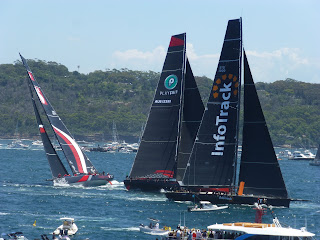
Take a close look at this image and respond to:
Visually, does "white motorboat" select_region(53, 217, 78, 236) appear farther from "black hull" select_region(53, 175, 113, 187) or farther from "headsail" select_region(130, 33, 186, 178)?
"black hull" select_region(53, 175, 113, 187)

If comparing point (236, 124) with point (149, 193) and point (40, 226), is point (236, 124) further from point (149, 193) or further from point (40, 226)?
point (40, 226)

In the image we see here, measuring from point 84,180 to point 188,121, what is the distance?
1228cm

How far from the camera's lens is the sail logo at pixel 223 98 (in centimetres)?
6197

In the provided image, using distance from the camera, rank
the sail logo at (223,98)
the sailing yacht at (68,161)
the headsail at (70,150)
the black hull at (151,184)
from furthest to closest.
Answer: the headsail at (70,150) → the sailing yacht at (68,161) → the black hull at (151,184) → the sail logo at (223,98)

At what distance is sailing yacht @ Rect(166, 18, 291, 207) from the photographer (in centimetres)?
6050

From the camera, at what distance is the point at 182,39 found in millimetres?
72000

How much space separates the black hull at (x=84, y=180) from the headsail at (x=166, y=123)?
222 inches

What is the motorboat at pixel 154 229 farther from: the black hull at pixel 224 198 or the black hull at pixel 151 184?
the black hull at pixel 151 184

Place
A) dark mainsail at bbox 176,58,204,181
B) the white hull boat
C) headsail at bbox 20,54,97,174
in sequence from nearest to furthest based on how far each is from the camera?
the white hull boat
dark mainsail at bbox 176,58,204,181
headsail at bbox 20,54,97,174

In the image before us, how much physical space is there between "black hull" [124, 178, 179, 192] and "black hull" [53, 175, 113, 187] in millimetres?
6090

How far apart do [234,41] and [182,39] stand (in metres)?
10.7

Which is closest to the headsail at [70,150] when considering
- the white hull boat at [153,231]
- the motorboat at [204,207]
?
the motorboat at [204,207]

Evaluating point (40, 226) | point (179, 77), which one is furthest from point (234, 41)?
point (40, 226)

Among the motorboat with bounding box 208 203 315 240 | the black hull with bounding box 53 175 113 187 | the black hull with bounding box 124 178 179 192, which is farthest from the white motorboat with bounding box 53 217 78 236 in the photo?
the black hull with bounding box 53 175 113 187
